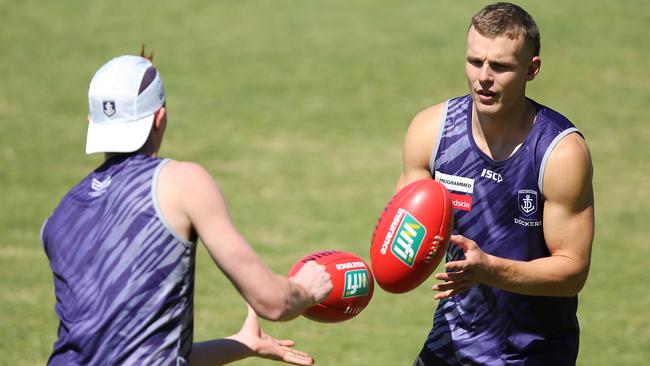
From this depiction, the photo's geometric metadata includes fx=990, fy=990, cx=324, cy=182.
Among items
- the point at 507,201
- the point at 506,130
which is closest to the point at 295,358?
the point at 507,201

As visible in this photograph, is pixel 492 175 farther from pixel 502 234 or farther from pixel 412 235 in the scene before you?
pixel 412 235

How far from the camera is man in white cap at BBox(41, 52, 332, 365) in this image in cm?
401

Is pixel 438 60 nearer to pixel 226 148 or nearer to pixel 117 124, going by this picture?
pixel 226 148

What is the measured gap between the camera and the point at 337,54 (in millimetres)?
18359

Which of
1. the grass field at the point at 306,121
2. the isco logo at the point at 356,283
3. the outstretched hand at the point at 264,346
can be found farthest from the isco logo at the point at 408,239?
the grass field at the point at 306,121

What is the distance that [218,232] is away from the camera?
396cm

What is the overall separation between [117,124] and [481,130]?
1.89m

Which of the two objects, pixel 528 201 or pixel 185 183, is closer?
pixel 185 183

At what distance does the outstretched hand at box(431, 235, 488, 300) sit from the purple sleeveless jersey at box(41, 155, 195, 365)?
1.19 m

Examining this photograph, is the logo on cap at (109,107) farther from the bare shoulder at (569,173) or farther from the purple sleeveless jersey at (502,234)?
the bare shoulder at (569,173)

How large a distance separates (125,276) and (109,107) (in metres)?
0.75

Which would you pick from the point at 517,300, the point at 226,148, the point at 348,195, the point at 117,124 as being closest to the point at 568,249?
the point at 517,300

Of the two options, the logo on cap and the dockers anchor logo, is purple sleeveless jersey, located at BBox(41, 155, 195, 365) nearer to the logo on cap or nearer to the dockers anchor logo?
the logo on cap

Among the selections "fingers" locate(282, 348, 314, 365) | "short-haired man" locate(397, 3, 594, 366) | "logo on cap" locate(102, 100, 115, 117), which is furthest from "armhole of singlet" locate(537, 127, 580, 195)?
"logo on cap" locate(102, 100, 115, 117)
